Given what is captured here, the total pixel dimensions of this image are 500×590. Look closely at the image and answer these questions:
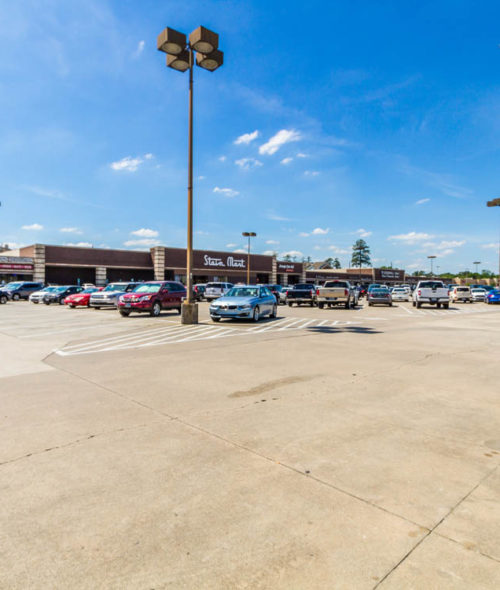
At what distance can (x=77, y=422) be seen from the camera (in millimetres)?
4625

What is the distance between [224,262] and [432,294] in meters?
34.1

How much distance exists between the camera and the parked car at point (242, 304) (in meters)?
16.3

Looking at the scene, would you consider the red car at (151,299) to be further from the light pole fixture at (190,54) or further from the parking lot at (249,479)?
the parking lot at (249,479)

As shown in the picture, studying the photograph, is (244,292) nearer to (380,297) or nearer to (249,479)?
(249,479)

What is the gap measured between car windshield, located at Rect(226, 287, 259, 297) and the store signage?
38349mm

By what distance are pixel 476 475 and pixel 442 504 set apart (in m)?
0.70

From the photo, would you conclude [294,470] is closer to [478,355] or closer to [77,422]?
[77,422]

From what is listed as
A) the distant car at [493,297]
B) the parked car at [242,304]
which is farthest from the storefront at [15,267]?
the distant car at [493,297]

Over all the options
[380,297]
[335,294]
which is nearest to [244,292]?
[335,294]

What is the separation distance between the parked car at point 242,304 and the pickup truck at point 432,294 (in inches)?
624

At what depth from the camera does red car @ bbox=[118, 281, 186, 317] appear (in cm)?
1902

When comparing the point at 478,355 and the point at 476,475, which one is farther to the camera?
the point at 478,355

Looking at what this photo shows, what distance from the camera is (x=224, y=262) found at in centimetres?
5797

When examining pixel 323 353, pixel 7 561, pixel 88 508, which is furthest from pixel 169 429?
pixel 323 353
